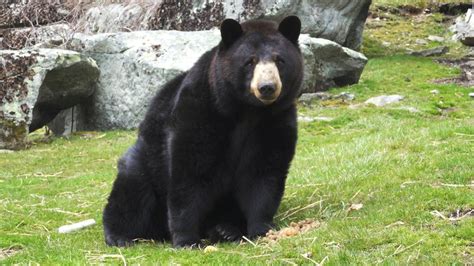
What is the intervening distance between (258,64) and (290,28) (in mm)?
561

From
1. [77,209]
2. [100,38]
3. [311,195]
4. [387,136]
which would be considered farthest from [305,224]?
[100,38]

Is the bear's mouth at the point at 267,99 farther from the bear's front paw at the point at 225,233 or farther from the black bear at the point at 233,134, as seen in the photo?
the bear's front paw at the point at 225,233

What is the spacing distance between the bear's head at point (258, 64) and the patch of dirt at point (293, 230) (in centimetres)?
109

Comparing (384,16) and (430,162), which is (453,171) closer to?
(430,162)

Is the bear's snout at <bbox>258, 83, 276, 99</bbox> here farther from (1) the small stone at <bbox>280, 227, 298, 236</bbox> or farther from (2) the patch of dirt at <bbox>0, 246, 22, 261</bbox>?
(2) the patch of dirt at <bbox>0, 246, 22, 261</bbox>

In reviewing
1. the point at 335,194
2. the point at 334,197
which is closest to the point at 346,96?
the point at 335,194

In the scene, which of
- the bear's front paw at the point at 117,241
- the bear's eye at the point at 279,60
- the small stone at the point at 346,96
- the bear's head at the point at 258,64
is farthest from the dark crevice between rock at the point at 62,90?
the bear's eye at the point at 279,60

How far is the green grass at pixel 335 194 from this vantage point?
536 centimetres

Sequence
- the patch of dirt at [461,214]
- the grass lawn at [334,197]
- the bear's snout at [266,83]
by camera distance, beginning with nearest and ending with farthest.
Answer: the grass lawn at [334,197] < the patch of dirt at [461,214] < the bear's snout at [266,83]

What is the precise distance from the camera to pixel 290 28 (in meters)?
6.45

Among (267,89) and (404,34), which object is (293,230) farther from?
(404,34)

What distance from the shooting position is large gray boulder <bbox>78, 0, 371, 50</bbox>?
20.5 metres

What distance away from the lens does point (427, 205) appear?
6.18 metres

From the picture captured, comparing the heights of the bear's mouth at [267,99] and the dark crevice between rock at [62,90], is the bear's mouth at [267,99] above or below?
above
